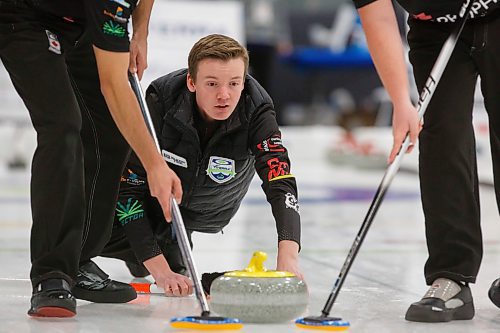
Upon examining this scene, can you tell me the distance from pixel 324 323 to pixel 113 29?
796 mm

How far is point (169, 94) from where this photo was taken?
3080 millimetres

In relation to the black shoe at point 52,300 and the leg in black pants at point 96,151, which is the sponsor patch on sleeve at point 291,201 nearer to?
the leg in black pants at point 96,151

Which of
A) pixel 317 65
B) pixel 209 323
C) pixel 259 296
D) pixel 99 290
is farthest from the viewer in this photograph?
pixel 317 65

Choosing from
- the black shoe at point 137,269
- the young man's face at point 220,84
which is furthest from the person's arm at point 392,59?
the black shoe at point 137,269

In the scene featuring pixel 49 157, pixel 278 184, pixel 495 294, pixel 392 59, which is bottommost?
pixel 495 294

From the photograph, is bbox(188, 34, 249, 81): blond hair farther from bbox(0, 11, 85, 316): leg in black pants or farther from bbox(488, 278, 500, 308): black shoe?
bbox(488, 278, 500, 308): black shoe

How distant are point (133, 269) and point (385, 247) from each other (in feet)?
4.25

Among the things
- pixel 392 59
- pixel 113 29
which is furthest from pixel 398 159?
pixel 113 29

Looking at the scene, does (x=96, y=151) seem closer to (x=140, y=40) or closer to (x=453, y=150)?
(x=140, y=40)

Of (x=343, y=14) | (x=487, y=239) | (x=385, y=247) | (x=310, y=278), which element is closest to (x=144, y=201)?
(x=310, y=278)

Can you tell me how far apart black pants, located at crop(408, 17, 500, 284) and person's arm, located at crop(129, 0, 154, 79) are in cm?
73

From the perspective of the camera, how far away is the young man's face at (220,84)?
9.41 ft

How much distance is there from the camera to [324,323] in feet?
7.49

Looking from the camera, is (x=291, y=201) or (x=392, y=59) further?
(x=291, y=201)
